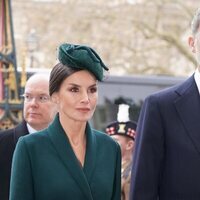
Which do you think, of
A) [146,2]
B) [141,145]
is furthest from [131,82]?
[146,2]

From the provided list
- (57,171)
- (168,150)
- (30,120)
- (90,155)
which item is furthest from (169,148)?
(30,120)

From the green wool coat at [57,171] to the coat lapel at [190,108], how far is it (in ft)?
1.93

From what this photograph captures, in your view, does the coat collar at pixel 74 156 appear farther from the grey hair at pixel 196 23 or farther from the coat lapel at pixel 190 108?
the grey hair at pixel 196 23

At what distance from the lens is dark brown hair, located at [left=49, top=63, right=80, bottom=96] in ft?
15.9

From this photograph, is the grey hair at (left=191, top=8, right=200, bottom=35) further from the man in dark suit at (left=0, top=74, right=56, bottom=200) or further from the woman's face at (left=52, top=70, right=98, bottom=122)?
the man in dark suit at (left=0, top=74, right=56, bottom=200)

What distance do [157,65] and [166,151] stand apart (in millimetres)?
20545

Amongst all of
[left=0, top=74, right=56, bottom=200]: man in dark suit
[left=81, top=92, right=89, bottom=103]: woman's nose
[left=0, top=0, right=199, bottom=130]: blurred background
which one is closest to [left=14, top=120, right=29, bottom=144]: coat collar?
[left=0, top=74, right=56, bottom=200]: man in dark suit

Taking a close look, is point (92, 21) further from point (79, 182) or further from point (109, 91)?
point (79, 182)

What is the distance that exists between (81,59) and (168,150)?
82cm

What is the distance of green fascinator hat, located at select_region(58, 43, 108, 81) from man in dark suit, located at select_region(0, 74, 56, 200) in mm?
1332

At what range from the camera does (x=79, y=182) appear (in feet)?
15.5

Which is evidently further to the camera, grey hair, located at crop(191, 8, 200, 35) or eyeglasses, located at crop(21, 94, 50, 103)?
eyeglasses, located at crop(21, 94, 50, 103)

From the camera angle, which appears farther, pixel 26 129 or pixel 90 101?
pixel 26 129

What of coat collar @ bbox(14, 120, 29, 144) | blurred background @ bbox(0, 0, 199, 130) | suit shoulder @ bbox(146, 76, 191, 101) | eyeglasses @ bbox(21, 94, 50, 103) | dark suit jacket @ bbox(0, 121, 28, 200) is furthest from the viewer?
blurred background @ bbox(0, 0, 199, 130)
